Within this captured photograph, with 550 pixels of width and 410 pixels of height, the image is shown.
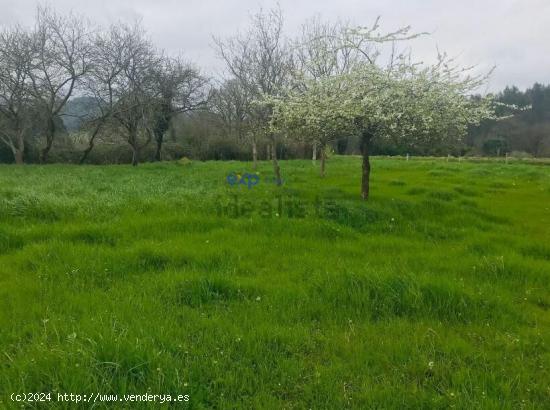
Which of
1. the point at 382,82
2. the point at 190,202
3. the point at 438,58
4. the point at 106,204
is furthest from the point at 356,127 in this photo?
the point at 106,204

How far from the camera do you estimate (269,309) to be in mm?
4250

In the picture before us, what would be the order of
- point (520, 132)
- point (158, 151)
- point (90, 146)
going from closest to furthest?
point (90, 146) → point (158, 151) → point (520, 132)

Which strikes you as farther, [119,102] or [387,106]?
[119,102]

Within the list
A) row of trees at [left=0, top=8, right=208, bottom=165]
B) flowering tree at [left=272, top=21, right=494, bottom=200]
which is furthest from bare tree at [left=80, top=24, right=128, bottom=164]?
flowering tree at [left=272, top=21, right=494, bottom=200]

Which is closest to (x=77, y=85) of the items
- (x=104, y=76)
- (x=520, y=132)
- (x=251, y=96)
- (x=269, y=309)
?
(x=104, y=76)

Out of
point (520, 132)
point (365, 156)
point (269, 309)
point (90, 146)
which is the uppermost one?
point (520, 132)

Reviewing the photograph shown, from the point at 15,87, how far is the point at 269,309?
1137 inches

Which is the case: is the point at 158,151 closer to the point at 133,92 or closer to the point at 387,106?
the point at 133,92

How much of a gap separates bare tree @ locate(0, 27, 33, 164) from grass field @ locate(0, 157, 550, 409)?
22232mm

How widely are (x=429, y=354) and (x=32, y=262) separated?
524 centimetres

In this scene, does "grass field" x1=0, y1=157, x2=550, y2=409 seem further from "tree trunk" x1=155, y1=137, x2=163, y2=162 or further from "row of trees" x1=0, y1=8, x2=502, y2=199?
"tree trunk" x1=155, y1=137, x2=163, y2=162

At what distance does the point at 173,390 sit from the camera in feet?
9.38

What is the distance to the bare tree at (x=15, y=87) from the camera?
25.0 m

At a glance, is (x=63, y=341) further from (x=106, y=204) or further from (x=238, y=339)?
(x=106, y=204)
